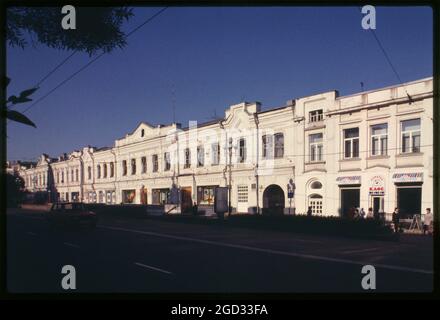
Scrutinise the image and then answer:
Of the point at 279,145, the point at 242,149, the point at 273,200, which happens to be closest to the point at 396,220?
the point at 242,149

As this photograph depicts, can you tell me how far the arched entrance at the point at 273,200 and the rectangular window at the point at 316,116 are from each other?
493 centimetres

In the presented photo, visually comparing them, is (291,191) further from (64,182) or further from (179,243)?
(64,182)

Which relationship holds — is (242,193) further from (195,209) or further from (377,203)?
(377,203)

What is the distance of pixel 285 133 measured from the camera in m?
23.8

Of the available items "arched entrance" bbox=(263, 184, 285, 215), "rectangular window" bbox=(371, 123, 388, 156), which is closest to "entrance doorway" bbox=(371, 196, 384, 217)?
"rectangular window" bbox=(371, 123, 388, 156)

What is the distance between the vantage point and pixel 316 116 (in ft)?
75.3

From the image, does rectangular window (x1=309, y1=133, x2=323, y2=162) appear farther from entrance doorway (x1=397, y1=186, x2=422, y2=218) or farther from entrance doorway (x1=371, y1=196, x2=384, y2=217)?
entrance doorway (x1=397, y1=186, x2=422, y2=218)

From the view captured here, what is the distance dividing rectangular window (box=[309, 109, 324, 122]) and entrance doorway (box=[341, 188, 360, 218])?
14.4 ft

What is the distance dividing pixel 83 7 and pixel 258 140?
1823cm

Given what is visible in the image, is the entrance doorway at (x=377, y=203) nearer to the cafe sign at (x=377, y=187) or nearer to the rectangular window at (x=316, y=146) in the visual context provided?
the cafe sign at (x=377, y=187)

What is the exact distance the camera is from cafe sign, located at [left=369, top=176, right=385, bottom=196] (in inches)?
754

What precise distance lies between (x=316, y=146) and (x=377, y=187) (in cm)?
447

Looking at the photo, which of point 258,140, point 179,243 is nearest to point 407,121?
point 258,140

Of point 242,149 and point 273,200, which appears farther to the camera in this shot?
point 273,200
